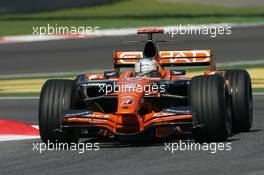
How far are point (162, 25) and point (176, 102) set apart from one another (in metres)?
22.4

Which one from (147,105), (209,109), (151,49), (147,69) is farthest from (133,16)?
(209,109)

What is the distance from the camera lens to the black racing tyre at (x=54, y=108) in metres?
13.2

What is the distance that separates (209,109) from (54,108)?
2057mm

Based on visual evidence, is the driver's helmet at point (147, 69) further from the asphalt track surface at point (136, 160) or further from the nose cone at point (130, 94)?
the asphalt track surface at point (136, 160)

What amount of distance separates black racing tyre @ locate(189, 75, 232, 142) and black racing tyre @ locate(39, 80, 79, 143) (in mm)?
1676

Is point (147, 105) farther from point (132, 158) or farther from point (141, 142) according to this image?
point (132, 158)

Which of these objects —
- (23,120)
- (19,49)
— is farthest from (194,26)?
(23,120)

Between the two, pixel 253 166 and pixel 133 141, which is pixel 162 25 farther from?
pixel 253 166

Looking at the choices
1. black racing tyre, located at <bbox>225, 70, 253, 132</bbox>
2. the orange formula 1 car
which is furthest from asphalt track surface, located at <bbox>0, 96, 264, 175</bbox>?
black racing tyre, located at <bbox>225, 70, 253, 132</bbox>

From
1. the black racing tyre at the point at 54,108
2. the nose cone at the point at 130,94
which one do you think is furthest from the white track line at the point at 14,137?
the nose cone at the point at 130,94

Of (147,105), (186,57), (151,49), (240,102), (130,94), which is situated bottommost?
(240,102)

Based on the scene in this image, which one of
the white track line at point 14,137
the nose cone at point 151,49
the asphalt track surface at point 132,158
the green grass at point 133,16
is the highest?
the nose cone at point 151,49

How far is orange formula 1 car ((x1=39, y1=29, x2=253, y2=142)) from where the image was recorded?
12.8 m

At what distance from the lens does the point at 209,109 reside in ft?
42.1
